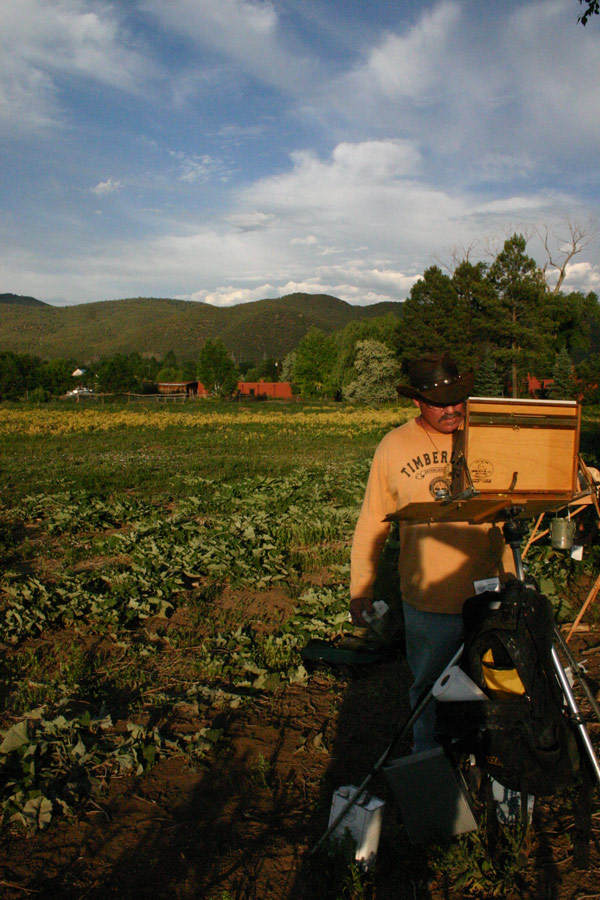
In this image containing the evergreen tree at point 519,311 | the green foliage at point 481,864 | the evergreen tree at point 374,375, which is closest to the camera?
the green foliage at point 481,864

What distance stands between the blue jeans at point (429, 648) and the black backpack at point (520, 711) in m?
0.62

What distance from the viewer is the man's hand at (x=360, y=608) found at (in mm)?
3164

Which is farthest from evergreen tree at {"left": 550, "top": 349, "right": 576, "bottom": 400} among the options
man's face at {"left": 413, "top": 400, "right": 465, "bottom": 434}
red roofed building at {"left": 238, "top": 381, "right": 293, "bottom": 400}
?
man's face at {"left": 413, "top": 400, "right": 465, "bottom": 434}

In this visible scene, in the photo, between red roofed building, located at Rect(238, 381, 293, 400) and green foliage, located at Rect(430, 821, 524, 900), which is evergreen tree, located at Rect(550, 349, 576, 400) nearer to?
red roofed building, located at Rect(238, 381, 293, 400)

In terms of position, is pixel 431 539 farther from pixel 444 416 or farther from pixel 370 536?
pixel 444 416

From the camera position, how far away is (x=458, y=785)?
106 inches

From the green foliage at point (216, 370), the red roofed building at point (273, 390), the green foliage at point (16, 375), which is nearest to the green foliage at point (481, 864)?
the green foliage at point (16, 375)

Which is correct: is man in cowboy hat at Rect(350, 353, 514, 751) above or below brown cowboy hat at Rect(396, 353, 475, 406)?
below

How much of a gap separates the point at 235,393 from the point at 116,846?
96.8m

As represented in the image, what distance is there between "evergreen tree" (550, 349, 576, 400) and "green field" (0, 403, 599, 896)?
155 ft

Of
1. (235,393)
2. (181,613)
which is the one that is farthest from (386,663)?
(235,393)

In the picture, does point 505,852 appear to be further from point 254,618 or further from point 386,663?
point 254,618

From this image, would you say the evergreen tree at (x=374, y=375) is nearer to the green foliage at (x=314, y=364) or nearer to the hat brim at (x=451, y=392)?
the green foliage at (x=314, y=364)

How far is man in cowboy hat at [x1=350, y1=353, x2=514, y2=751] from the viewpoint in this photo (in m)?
2.98
